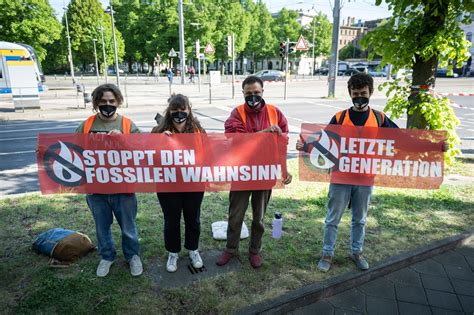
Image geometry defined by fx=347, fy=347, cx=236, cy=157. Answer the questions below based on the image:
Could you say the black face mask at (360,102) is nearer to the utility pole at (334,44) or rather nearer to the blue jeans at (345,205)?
the blue jeans at (345,205)

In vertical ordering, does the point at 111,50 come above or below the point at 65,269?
above

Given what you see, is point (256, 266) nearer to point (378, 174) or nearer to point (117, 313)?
point (117, 313)

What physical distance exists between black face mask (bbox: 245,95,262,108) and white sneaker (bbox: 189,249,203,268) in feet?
5.55

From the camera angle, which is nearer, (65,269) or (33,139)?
(65,269)

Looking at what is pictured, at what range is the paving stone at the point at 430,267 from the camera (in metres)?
3.83

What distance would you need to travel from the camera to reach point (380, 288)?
11.6ft

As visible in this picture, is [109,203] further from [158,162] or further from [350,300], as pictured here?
[350,300]

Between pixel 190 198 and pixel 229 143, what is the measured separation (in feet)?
2.39

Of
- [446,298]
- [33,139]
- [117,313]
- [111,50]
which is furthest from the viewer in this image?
[111,50]

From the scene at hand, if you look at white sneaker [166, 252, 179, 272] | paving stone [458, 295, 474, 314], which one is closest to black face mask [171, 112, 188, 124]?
white sneaker [166, 252, 179, 272]

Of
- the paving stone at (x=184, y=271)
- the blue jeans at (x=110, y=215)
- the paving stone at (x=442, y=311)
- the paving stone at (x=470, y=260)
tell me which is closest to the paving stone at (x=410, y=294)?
the paving stone at (x=442, y=311)

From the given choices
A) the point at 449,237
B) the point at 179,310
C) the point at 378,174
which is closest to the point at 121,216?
the point at 179,310

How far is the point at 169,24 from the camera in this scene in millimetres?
53344

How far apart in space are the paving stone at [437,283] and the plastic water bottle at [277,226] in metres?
1.63
